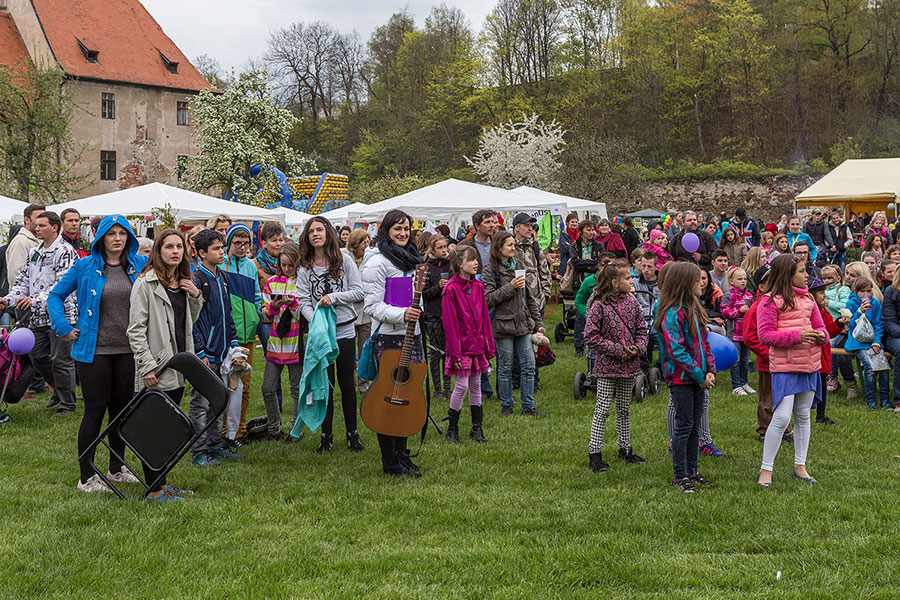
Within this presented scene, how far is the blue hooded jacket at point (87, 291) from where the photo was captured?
5.25m

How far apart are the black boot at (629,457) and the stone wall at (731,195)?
109 feet

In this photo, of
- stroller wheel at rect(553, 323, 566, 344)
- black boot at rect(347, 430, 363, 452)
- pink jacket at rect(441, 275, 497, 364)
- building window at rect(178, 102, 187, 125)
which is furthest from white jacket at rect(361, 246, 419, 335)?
building window at rect(178, 102, 187, 125)

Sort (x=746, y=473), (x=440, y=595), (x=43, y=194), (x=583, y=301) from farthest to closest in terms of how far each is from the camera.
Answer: (x=43, y=194) → (x=583, y=301) → (x=746, y=473) → (x=440, y=595)

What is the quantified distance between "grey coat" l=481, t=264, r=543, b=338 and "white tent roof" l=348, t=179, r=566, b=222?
7785mm

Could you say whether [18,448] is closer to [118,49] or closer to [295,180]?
[295,180]

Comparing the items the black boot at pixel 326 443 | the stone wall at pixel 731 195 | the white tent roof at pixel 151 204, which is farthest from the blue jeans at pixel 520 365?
the stone wall at pixel 731 195

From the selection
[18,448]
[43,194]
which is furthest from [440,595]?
[43,194]

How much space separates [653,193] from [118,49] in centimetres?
3065

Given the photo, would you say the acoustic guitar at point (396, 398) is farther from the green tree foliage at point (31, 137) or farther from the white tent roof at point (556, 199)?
the green tree foliage at point (31, 137)

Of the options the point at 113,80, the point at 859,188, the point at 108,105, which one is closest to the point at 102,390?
the point at 859,188

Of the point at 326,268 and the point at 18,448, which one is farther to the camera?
the point at 18,448

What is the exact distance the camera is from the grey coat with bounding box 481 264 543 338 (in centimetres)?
779

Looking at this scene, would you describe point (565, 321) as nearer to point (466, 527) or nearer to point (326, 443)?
point (326, 443)

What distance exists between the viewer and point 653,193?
39562 mm
